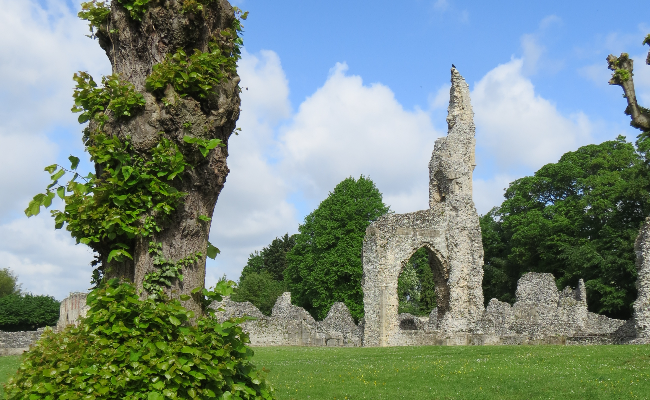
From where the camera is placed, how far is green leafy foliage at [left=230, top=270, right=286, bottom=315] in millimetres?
48438

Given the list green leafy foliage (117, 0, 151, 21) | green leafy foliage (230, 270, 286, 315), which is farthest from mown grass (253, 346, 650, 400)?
green leafy foliage (230, 270, 286, 315)

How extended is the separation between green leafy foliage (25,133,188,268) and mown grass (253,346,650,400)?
17.6ft

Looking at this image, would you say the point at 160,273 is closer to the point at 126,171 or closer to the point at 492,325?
the point at 126,171

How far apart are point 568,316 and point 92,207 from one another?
2506cm

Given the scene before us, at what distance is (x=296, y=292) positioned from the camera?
135ft

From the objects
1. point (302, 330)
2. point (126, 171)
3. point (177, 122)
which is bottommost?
point (302, 330)


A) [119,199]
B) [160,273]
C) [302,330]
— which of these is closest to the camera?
[119,199]

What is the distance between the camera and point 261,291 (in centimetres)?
5041

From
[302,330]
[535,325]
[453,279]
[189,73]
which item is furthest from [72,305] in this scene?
[189,73]

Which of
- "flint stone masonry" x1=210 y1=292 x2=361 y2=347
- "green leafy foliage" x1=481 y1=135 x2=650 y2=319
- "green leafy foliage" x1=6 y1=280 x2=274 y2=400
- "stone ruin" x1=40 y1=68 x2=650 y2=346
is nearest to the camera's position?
"green leafy foliage" x1=6 y1=280 x2=274 y2=400

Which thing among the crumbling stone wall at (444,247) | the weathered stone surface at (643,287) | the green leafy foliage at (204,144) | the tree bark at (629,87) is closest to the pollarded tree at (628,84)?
the tree bark at (629,87)

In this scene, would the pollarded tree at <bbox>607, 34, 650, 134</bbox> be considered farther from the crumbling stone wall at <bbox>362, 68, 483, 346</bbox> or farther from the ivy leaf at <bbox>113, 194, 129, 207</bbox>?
the crumbling stone wall at <bbox>362, 68, 483, 346</bbox>

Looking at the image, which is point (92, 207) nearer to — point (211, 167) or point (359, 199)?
point (211, 167)

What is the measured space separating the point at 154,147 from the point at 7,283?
61.3m
